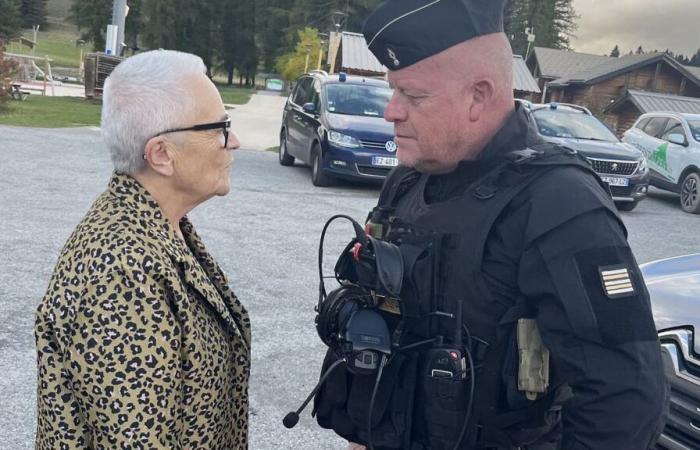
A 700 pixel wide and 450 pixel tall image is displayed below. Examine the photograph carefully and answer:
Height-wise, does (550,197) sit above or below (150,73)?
below

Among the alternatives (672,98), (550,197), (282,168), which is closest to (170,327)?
(550,197)

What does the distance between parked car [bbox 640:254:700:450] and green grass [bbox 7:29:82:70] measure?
43359 mm

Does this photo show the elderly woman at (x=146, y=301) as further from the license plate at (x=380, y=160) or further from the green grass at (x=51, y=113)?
the green grass at (x=51, y=113)

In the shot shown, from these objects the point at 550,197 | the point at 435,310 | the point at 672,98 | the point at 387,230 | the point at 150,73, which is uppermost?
the point at 672,98

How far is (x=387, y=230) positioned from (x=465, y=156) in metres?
0.32

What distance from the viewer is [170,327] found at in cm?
155

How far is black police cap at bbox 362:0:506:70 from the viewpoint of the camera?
1.62 meters

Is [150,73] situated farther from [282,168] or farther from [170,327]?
[282,168]

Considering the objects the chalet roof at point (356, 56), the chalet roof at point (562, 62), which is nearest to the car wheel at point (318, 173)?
the chalet roof at point (356, 56)

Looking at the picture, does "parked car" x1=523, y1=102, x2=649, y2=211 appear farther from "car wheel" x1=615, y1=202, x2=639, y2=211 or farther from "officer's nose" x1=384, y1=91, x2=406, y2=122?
"officer's nose" x1=384, y1=91, x2=406, y2=122

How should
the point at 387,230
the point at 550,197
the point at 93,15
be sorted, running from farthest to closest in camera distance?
the point at 93,15
the point at 387,230
the point at 550,197

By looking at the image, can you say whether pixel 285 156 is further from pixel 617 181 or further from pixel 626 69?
pixel 626 69

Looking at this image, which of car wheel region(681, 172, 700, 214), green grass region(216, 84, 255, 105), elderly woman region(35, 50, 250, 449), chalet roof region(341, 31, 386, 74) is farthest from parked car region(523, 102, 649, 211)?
chalet roof region(341, 31, 386, 74)

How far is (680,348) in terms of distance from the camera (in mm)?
2578
